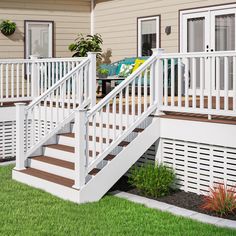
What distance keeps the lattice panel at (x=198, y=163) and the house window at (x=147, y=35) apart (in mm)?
4655

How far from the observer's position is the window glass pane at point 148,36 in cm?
1101

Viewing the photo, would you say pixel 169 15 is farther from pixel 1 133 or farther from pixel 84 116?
pixel 84 116

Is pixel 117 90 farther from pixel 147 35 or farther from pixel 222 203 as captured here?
pixel 147 35

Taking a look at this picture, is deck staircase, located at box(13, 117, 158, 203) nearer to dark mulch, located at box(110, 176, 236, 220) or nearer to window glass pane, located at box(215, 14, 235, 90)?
dark mulch, located at box(110, 176, 236, 220)

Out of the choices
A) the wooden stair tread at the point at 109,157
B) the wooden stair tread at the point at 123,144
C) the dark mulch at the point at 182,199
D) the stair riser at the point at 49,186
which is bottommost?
the dark mulch at the point at 182,199

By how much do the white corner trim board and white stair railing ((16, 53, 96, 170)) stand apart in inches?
66.4

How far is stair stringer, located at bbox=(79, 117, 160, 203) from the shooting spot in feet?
Result: 19.7

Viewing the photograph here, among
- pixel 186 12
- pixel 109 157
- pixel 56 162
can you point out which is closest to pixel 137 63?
pixel 186 12

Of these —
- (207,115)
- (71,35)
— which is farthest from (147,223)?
(71,35)

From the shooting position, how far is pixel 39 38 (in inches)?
480

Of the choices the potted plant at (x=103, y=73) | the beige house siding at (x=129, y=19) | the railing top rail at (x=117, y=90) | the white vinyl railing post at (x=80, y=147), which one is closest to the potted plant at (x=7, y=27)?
the beige house siding at (x=129, y=19)

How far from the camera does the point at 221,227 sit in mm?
4969

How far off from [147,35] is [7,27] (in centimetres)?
325

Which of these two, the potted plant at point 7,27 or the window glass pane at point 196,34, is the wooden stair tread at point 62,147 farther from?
the potted plant at point 7,27
